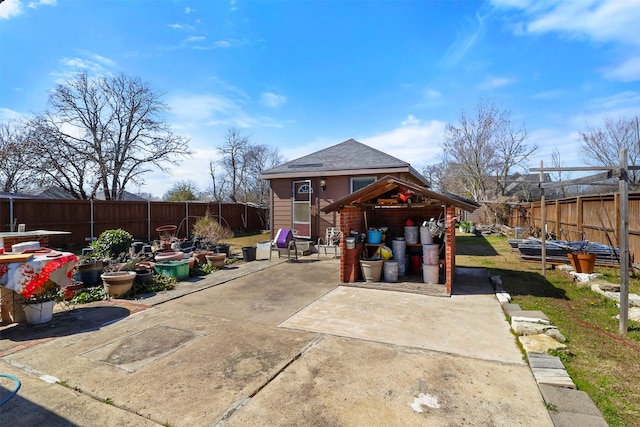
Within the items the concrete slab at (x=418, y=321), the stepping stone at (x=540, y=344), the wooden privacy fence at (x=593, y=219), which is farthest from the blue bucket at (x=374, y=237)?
the wooden privacy fence at (x=593, y=219)

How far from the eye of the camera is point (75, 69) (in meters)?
16.8

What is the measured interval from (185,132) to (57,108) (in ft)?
21.2

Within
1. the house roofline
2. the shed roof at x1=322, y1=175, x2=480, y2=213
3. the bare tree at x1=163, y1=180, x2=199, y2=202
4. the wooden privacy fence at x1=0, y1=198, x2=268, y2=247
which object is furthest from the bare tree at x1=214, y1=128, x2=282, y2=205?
the shed roof at x1=322, y1=175, x2=480, y2=213

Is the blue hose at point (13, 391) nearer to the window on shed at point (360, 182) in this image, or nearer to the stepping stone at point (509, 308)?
the stepping stone at point (509, 308)

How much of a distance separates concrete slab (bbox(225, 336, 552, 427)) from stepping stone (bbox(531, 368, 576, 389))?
9 cm

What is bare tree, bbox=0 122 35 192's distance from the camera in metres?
14.2

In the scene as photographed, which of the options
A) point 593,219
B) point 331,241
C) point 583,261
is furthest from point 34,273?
point 593,219

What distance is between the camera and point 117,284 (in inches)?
217

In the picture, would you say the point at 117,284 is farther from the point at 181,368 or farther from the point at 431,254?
the point at 431,254

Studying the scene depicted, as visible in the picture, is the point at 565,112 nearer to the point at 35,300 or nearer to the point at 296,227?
the point at 296,227

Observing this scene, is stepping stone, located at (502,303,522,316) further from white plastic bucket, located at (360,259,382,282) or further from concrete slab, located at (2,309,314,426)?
concrete slab, located at (2,309,314,426)

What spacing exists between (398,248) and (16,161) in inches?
743

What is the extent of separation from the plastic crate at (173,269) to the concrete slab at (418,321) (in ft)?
11.6

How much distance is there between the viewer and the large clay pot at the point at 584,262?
255 inches
